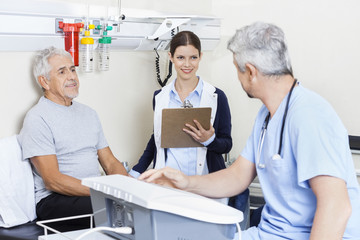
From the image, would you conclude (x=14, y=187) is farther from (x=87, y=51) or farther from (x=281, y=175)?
(x=281, y=175)

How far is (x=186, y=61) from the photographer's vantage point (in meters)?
2.93

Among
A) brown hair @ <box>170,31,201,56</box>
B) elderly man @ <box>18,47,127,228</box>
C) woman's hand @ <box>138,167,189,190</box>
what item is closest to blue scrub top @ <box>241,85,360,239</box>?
woman's hand @ <box>138,167,189,190</box>

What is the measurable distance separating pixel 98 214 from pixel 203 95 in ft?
5.28

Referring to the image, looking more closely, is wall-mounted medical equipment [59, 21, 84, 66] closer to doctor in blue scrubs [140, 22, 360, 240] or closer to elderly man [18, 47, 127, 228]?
elderly man [18, 47, 127, 228]

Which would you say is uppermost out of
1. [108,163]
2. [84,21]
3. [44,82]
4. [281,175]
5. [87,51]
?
[84,21]

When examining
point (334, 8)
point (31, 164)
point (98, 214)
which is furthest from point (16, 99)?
point (334, 8)

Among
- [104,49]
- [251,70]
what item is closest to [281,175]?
[251,70]

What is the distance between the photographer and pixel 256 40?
61.7 inches

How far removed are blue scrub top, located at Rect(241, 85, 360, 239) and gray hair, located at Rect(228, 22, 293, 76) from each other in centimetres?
10

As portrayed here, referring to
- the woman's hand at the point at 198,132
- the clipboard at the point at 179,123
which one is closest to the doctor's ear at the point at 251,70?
the clipboard at the point at 179,123

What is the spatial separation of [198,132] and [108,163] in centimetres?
52

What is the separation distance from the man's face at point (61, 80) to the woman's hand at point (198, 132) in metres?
0.61

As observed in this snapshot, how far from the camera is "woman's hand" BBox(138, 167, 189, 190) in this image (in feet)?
5.49

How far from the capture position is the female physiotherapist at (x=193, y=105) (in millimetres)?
2924
